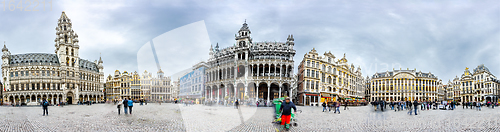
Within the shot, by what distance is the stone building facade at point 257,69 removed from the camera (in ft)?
181

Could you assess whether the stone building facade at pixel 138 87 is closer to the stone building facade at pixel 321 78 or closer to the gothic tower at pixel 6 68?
the gothic tower at pixel 6 68

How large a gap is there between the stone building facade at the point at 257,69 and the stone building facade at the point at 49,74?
162ft

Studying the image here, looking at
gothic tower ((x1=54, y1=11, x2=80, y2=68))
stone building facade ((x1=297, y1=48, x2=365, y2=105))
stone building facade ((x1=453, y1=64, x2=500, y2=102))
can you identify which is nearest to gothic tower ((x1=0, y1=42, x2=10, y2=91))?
gothic tower ((x1=54, y1=11, x2=80, y2=68))

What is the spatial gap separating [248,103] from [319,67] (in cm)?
2006

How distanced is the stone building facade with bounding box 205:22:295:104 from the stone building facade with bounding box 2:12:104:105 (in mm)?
49428

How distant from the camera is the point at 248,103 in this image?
48.7 meters

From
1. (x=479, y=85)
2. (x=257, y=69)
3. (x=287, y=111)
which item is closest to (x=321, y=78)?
(x=257, y=69)

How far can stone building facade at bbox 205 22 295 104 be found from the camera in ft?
181

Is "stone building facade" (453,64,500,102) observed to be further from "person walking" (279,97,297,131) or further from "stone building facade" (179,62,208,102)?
"person walking" (279,97,297,131)

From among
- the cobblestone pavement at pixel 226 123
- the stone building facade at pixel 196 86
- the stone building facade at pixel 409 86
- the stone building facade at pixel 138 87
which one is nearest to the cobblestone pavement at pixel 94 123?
the cobblestone pavement at pixel 226 123

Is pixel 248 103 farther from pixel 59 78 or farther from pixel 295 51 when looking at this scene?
pixel 59 78

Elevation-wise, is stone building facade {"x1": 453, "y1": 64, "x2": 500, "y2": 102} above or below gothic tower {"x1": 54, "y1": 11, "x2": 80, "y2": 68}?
below

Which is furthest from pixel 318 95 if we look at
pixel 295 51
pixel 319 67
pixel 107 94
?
pixel 107 94

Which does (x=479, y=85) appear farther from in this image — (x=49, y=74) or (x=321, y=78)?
(x=49, y=74)
